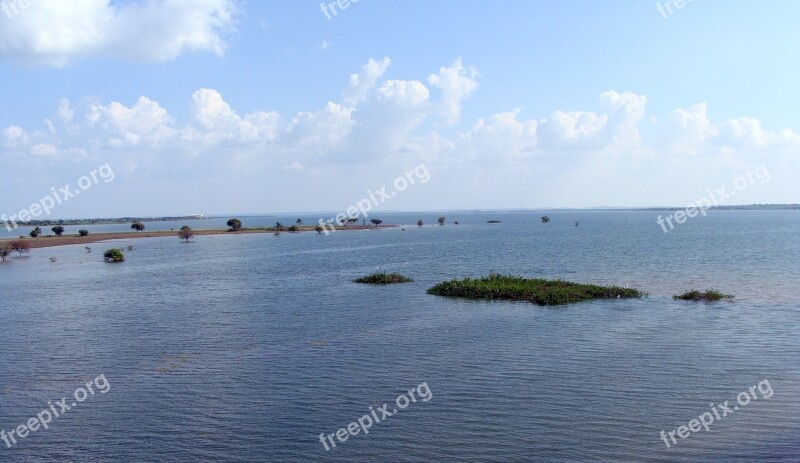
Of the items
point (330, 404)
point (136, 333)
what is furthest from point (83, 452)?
point (136, 333)

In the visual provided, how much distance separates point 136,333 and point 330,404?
20877 mm

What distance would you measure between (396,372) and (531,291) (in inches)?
996

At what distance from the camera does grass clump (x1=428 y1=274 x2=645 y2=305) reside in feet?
171

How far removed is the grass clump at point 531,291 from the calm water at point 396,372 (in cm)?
214

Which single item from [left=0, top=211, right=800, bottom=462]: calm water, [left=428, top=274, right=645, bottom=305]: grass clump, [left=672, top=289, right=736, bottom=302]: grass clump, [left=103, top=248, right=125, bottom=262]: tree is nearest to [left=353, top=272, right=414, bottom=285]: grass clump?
[left=0, top=211, right=800, bottom=462]: calm water

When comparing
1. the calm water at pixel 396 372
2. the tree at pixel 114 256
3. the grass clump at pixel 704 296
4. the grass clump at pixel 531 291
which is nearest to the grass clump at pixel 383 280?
the calm water at pixel 396 372

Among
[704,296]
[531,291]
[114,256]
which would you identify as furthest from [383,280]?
[114,256]

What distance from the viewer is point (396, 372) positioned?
31375 mm

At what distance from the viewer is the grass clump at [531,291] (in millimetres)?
52125

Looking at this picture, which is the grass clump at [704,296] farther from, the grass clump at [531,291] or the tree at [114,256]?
the tree at [114,256]

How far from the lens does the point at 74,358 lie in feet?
115

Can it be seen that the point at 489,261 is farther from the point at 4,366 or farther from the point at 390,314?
the point at 4,366

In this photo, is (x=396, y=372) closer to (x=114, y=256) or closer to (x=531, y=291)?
(x=531, y=291)

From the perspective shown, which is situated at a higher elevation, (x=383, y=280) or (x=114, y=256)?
(x=114, y=256)
